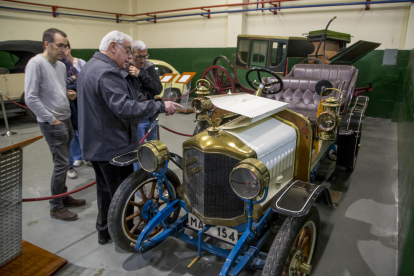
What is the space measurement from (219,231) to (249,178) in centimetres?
56

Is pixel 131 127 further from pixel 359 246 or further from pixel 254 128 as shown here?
pixel 359 246

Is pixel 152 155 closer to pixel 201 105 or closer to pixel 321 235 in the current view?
pixel 201 105

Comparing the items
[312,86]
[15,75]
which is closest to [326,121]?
[312,86]

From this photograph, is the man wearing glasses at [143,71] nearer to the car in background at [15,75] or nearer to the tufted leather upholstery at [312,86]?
the tufted leather upholstery at [312,86]

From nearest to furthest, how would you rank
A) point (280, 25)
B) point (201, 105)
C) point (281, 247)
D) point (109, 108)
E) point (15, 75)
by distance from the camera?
point (281, 247), point (109, 108), point (201, 105), point (15, 75), point (280, 25)

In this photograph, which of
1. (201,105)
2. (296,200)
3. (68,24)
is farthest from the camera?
(68,24)

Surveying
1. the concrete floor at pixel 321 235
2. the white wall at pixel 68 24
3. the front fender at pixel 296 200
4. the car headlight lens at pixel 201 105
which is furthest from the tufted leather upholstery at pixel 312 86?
the white wall at pixel 68 24

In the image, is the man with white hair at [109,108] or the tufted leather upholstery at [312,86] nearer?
the man with white hair at [109,108]

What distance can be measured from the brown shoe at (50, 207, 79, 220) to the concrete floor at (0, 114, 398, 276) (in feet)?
0.18

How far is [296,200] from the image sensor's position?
1697 mm

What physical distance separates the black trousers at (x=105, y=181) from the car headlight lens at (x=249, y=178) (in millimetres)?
1050

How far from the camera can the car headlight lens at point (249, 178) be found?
154 centimetres

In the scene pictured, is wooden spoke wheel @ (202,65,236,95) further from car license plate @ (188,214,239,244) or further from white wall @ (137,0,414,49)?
car license plate @ (188,214,239,244)

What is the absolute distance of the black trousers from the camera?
7.33 ft
